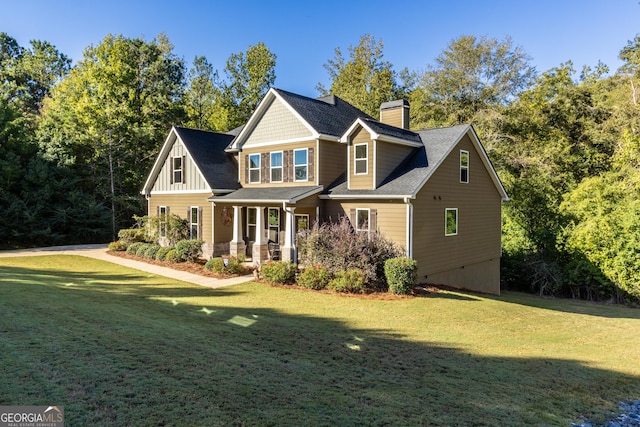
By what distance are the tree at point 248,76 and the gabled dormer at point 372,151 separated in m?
25.7

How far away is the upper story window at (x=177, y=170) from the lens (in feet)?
69.3

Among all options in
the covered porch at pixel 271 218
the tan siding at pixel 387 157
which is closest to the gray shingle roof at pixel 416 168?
the tan siding at pixel 387 157

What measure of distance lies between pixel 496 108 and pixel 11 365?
32.1 meters

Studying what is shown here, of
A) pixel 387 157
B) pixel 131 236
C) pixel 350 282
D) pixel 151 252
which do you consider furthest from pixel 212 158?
pixel 350 282

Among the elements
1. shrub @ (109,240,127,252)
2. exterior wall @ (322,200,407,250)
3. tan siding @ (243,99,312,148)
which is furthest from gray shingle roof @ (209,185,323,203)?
shrub @ (109,240,127,252)

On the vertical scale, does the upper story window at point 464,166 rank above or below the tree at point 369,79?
below

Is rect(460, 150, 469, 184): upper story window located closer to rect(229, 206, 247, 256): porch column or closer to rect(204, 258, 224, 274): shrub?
rect(229, 206, 247, 256): porch column

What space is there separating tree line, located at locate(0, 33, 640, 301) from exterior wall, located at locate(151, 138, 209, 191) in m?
8.14

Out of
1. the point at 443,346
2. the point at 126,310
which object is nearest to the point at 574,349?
the point at 443,346

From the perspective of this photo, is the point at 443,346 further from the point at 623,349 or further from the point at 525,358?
the point at 623,349

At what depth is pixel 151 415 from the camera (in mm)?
4090

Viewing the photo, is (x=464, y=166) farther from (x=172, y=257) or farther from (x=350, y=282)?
(x=172, y=257)

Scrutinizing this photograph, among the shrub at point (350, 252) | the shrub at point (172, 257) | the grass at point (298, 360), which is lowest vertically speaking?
the grass at point (298, 360)

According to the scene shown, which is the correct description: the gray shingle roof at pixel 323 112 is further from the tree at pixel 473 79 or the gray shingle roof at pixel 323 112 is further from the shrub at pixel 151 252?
the tree at pixel 473 79
